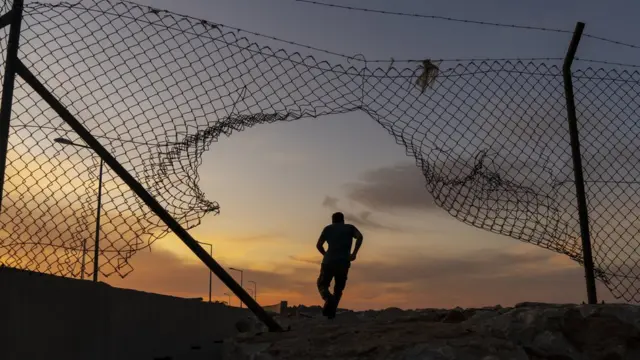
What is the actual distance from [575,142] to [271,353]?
304 centimetres

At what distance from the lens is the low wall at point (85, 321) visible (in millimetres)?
3623

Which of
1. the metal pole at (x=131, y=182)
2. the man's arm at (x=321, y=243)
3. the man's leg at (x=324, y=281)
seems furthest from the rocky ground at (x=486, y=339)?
the man's arm at (x=321, y=243)

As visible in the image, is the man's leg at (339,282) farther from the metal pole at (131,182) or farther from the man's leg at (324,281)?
the metal pole at (131,182)

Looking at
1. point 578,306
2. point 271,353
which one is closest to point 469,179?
point 578,306

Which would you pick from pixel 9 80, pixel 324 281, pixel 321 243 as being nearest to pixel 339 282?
pixel 324 281

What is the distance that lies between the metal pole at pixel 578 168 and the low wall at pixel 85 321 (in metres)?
3.13

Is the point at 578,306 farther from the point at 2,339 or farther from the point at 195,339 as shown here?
the point at 2,339

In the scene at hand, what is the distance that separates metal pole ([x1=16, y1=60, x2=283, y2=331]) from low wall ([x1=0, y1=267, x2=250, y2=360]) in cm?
52

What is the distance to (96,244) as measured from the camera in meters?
4.52

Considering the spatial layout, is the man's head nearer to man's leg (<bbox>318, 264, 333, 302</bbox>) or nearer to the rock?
man's leg (<bbox>318, 264, 333, 302</bbox>)

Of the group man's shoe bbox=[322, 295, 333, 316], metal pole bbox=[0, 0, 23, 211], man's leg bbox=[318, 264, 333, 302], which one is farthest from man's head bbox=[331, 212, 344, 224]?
metal pole bbox=[0, 0, 23, 211]

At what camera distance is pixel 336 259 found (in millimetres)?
7672

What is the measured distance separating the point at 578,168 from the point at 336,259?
2.86m

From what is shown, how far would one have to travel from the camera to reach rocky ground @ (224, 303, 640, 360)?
450 cm
